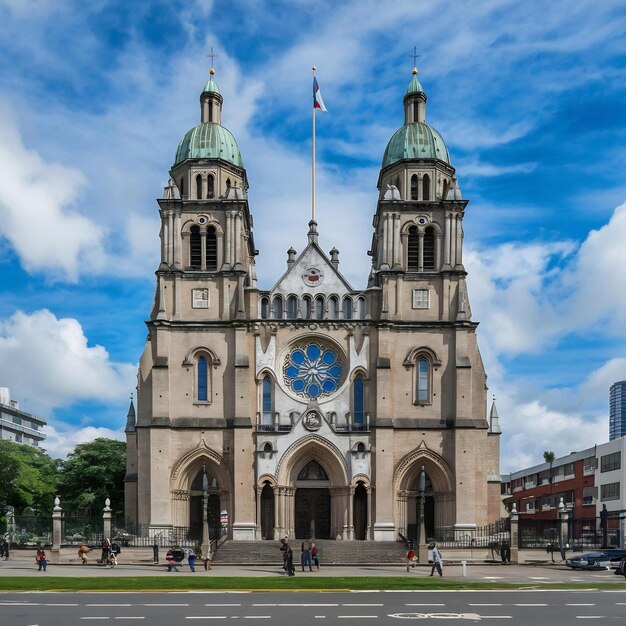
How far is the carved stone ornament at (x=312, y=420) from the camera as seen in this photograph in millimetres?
58031

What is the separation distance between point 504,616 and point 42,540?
41.1 metres

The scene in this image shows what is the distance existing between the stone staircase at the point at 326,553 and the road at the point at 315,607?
19185mm

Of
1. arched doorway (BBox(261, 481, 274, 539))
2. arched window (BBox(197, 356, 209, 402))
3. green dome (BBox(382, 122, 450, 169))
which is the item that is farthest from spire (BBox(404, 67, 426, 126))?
arched doorway (BBox(261, 481, 274, 539))

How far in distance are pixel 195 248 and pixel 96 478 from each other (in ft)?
111

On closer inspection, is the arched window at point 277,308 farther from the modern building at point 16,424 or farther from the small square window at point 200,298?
the modern building at point 16,424

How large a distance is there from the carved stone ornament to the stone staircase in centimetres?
721

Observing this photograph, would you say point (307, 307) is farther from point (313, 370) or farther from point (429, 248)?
point (429, 248)

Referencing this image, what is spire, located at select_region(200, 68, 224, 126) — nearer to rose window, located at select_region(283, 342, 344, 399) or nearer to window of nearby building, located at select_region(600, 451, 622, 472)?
rose window, located at select_region(283, 342, 344, 399)

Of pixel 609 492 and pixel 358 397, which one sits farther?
pixel 609 492

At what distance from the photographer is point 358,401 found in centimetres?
5956

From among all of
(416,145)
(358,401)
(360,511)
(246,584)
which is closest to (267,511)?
(360,511)

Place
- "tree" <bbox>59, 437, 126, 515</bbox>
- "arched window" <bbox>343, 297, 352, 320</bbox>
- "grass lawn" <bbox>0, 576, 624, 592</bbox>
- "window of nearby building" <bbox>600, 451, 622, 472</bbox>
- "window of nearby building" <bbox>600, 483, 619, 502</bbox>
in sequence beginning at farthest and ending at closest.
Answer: "tree" <bbox>59, 437, 126, 515</bbox> < "window of nearby building" <bbox>600, 451, 622, 472</bbox> < "window of nearby building" <bbox>600, 483, 619, 502</bbox> < "arched window" <bbox>343, 297, 352, 320</bbox> < "grass lawn" <bbox>0, 576, 624, 592</bbox>

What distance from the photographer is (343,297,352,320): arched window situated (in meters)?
60.5

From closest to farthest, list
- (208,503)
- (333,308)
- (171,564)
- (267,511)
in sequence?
(171,564), (267,511), (208,503), (333,308)
